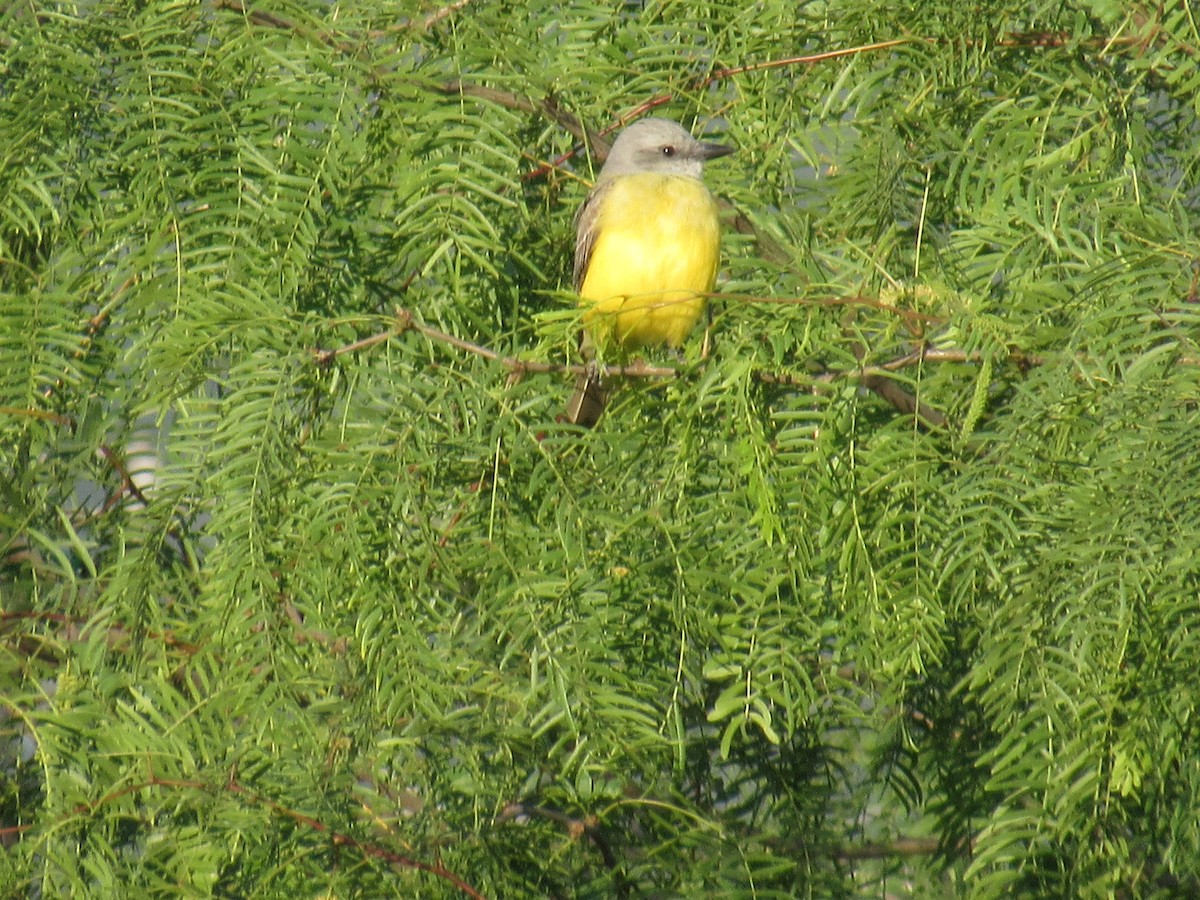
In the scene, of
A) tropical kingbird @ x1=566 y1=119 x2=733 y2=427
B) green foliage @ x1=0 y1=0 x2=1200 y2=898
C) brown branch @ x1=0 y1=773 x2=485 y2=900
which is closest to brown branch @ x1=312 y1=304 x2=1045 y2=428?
green foliage @ x1=0 y1=0 x2=1200 y2=898

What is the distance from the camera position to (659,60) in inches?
92.8

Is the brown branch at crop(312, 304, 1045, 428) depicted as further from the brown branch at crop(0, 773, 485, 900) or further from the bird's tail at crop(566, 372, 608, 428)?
the brown branch at crop(0, 773, 485, 900)

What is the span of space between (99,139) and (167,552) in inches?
26.0

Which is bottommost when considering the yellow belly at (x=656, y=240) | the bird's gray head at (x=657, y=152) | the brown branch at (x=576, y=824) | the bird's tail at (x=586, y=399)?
the yellow belly at (x=656, y=240)

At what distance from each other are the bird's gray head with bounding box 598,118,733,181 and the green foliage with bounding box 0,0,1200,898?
57 cm

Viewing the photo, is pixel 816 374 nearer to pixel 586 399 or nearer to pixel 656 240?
pixel 586 399

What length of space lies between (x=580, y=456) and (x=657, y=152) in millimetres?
1831

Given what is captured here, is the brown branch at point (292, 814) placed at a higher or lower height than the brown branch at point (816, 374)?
lower

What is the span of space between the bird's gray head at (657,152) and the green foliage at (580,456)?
22.6 inches

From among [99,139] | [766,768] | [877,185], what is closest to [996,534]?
[877,185]

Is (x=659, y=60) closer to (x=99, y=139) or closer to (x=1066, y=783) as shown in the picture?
(x=99, y=139)

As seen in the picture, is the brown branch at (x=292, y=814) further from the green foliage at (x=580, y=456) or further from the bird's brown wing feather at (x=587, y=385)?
the bird's brown wing feather at (x=587, y=385)

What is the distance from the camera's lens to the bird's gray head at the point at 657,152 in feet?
10.3

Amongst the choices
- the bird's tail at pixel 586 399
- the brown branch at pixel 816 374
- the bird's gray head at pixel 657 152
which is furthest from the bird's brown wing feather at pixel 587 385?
the bird's gray head at pixel 657 152
